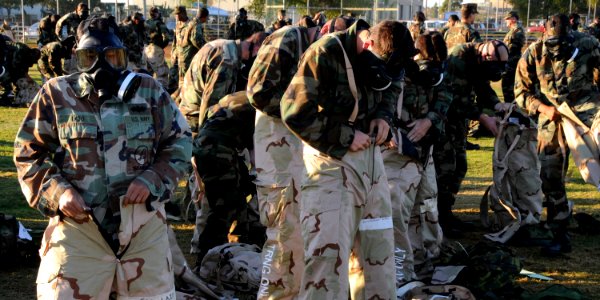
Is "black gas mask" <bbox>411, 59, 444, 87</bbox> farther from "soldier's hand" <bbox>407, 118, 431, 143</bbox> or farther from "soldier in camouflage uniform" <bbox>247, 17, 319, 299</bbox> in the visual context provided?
"soldier in camouflage uniform" <bbox>247, 17, 319, 299</bbox>

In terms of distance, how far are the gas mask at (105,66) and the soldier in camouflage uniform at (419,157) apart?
109 inches

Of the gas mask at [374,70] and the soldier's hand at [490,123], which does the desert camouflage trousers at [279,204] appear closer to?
the gas mask at [374,70]

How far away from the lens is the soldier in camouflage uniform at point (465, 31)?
15469mm

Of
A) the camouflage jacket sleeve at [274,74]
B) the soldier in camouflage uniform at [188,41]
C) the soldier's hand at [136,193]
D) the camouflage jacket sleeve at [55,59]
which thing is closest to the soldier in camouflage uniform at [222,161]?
the camouflage jacket sleeve at [274,74]

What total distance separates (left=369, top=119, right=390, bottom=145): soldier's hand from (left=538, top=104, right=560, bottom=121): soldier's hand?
3.85 m

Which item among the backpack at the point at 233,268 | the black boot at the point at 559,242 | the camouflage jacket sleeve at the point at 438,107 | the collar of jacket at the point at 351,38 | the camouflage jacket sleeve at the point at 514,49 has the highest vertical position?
the collar of jacket at the point at 351,38

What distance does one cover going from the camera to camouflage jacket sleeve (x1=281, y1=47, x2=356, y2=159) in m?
4.74

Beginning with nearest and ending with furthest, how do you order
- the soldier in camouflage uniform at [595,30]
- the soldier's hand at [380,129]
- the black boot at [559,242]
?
the soldier's hand at [380,129], the black boot at [559,242], the soldier in camouflage uniform at [595,30]

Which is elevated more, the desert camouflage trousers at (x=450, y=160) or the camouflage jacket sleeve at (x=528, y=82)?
the camouflage jacket sleeve at (x=528, y=82)

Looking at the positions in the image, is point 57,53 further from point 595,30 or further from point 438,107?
point 595,30

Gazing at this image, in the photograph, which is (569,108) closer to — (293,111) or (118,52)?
(293,111)

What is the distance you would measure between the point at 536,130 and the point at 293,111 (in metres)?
4.28

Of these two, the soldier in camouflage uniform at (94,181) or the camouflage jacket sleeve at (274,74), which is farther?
the camouflage jacket sleeve at (274,74)

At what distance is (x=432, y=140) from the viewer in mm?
6832
